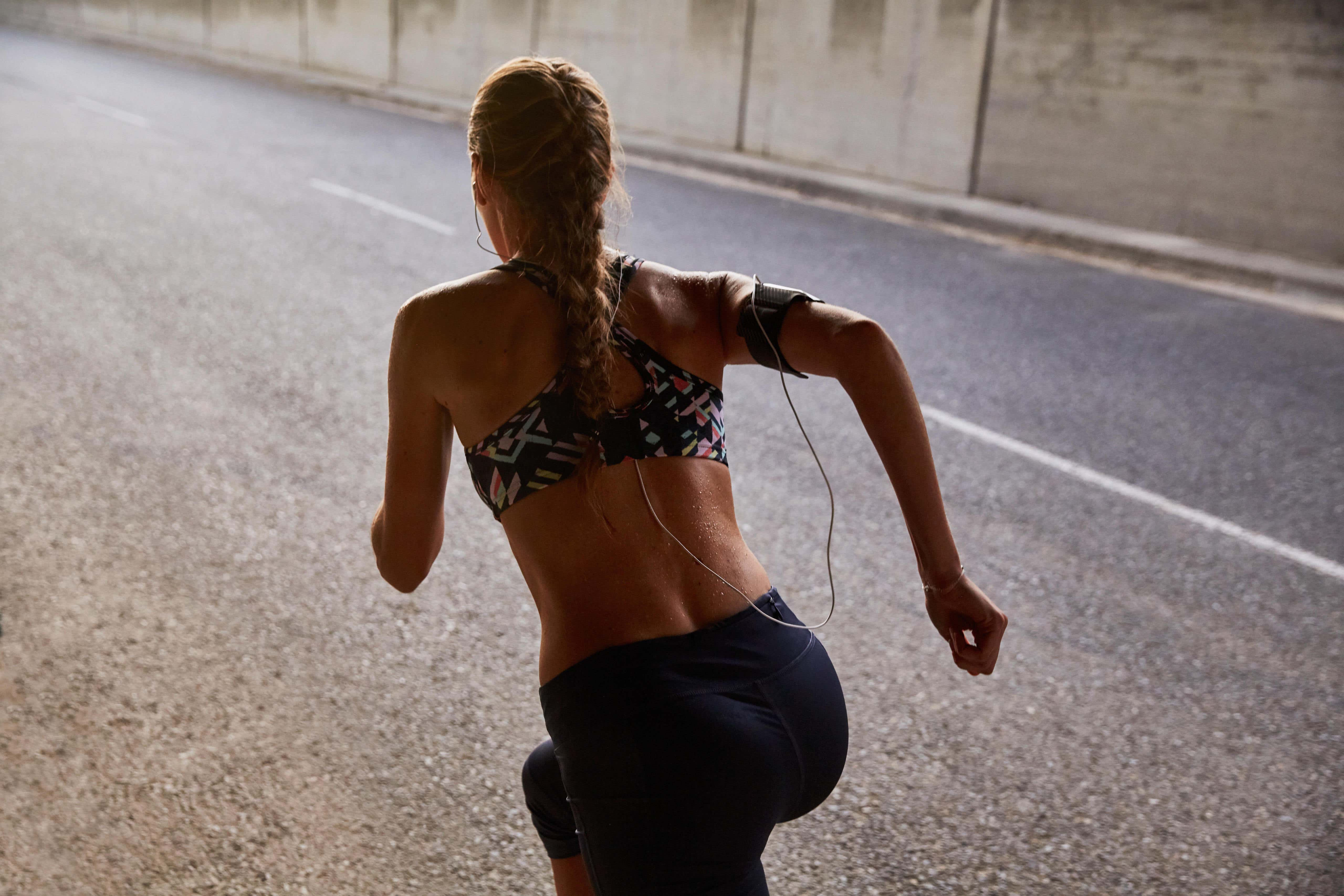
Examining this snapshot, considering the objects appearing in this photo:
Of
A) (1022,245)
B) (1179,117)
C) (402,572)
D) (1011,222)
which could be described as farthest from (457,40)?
(402,572)

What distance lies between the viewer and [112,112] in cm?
1730

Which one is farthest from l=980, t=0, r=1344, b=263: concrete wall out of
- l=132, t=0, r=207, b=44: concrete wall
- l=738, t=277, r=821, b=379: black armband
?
l=132, t=0, r=207, b=44: concrete wall

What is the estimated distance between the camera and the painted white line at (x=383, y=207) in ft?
35.3

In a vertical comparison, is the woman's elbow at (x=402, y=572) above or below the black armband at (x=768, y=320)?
below

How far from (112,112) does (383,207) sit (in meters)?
7.83

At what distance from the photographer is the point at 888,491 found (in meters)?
5.68

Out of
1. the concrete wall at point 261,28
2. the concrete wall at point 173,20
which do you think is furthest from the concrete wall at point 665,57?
the concrete wall at point 173,20

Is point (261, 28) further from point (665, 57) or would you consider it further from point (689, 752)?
point (689, 752)

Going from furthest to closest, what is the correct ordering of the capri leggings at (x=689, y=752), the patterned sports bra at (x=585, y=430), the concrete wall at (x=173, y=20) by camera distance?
1. the concrete wall at (x=173, y=20)
2. the patterned sports bra at (x=585, y=430)
3. the capri leggings at (x=689, y=752)

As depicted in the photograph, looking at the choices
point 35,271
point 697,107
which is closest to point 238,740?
point 35,271

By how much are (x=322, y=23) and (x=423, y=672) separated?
23.6 metres

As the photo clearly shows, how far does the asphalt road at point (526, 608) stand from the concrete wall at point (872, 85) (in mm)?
4900

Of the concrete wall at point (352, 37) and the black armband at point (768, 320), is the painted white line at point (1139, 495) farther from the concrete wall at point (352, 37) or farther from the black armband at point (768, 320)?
the concrete wall at point (352, 37)

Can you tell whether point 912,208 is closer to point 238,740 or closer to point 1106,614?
point 1106,614
